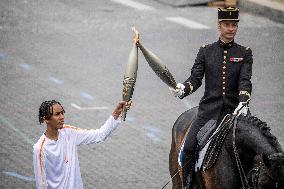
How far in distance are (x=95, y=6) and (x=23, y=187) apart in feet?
42.3

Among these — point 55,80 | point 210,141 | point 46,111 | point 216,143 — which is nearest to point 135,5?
point 55,80

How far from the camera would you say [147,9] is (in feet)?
88.0

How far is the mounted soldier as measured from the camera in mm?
11797

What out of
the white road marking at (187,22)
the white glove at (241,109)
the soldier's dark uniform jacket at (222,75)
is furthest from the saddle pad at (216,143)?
the white road marking at (187,22)

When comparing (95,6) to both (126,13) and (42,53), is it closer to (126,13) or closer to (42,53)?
(126,13)

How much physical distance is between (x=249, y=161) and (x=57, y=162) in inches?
86.4

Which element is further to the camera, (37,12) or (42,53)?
(37,12)

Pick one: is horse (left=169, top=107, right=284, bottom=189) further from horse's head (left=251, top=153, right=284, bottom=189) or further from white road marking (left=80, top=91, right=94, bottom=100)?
white road marking (left=80, top=91, right=94, bottom=100)

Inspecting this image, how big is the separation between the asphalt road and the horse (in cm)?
367

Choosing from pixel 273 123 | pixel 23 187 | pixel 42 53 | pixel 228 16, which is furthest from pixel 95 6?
pixel 228 16

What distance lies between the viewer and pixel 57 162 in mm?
10953

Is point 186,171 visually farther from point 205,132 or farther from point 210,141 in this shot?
point 210,141

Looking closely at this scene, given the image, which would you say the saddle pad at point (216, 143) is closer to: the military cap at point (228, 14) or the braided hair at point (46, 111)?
the military cap at point (228, 14)

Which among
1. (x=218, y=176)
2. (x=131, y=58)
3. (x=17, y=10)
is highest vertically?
(x=131, y=58)
